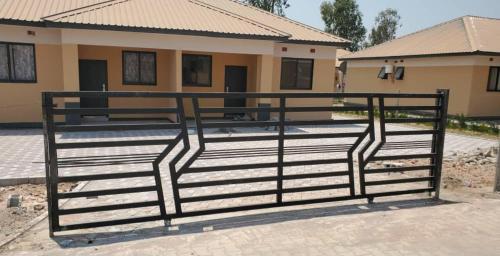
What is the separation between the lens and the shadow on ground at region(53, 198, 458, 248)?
4378mm

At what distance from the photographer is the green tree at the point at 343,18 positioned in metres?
58.6

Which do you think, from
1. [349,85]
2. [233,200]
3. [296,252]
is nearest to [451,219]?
[296,252]

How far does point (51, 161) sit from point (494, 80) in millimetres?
21456

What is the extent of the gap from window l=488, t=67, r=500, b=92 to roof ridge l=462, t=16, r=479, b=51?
1.57m

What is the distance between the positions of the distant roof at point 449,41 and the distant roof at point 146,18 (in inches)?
292

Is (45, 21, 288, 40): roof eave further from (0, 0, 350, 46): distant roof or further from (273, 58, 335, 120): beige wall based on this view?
(273, 58, 335, 120): beige wall

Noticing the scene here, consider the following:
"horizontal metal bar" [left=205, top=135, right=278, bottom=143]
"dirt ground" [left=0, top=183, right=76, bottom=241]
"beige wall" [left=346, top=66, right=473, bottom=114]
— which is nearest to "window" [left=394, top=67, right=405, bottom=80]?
"beige wall" [left=346, top=66, right=473, bottom=114]

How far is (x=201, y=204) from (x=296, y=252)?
1905 millimetres

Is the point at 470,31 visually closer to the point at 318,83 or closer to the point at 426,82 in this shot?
the point at 426,82

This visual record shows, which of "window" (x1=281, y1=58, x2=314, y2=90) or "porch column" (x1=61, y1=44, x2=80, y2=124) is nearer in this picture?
"porch column" (x1=61, y1=44, x2=80, y2=124)

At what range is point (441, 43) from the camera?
22000 mm

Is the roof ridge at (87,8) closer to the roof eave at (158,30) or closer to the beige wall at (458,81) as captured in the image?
the roof eave at (158,30)

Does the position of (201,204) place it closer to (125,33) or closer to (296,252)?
(296,252)

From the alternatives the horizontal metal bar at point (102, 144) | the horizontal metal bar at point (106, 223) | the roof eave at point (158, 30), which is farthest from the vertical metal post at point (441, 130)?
the roof eave at point (158, 30)
